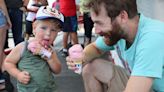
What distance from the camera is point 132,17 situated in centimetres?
192

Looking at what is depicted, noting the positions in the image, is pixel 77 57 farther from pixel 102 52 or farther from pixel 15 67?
pixel 15 67

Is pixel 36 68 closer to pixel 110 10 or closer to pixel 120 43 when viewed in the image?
pixel 120 43

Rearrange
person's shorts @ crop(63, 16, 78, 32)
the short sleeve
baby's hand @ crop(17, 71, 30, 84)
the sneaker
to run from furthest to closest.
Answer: the sneaker < person's shorts @ crop(63, 16, 78, 32) < baby's hand @ crop(17, 71, 30, 84) < the short sleeve

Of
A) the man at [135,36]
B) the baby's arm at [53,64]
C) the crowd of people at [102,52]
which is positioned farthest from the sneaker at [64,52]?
the man at [135,36]

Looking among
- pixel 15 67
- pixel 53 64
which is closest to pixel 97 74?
pixel 53 64

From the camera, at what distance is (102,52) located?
257 centimetres

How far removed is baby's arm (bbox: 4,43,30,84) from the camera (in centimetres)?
269

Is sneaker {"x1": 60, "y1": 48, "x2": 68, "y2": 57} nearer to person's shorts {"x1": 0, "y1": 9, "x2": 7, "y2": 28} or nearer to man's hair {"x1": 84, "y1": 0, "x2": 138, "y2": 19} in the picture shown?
person's shorts {"x1": 0, "y1": 9, "x2": 7, "y2": 28}

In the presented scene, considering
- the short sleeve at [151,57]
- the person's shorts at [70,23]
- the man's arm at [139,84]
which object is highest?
the short sleeve at [151,57]

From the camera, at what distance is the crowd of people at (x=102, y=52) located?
186 cm

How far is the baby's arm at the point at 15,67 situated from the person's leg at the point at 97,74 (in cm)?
43

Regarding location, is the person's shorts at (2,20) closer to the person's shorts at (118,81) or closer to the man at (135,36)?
the person's shorts at (118,81)

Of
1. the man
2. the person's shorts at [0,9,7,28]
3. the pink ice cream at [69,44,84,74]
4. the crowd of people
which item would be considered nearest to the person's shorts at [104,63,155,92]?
the crowd of people

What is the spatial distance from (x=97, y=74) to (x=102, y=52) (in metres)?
0.16
